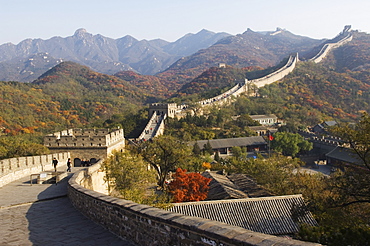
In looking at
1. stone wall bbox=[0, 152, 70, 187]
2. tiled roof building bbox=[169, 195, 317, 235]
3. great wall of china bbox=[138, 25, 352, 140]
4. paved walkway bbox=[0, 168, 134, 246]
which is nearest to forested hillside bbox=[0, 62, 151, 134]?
great wall of china bbox=[138, 25, 352, 140]

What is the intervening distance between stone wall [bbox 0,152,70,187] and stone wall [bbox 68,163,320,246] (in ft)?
22.9

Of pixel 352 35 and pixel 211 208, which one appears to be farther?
pixel 352 35

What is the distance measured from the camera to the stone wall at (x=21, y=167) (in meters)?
13.0

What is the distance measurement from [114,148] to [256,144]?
27148mm

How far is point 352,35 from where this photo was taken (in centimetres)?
15912

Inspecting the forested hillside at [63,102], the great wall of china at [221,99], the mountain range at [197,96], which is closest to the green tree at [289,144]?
the great wall of china at [221,99]

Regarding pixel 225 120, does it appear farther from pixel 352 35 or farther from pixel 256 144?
pixel 352 35

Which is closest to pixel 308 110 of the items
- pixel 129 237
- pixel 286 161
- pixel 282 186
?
pixel 286 161

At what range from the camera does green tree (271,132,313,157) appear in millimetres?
42781

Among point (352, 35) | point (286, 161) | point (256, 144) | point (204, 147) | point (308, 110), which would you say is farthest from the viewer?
point (352, 35)

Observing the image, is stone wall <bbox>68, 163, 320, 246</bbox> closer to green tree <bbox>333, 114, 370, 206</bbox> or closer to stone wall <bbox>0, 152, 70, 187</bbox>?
green tree <bbox>333, 114, 370, 206</bbox>

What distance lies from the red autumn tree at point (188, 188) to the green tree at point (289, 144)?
25.1m

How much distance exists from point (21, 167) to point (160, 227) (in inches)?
460

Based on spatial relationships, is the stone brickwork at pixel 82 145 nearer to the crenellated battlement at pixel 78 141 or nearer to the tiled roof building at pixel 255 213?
the crenellated battlement at pixel 78 141
